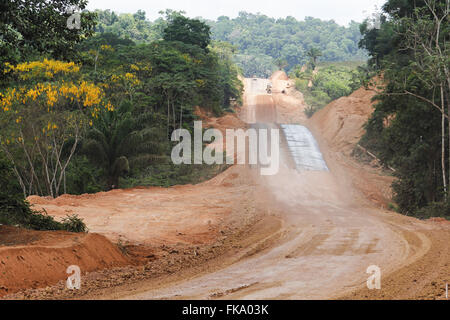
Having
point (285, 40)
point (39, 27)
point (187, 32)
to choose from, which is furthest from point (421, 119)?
point (285, 40)

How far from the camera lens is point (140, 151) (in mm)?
24297

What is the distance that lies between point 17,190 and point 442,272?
76.0 ft

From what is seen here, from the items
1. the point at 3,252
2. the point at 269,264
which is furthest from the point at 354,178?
the point at 3,252

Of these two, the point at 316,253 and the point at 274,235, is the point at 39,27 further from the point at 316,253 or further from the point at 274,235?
the point at 316,253

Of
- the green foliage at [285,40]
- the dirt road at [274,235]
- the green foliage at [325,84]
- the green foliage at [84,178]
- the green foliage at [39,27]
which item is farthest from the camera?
the green foliage at [285,40]

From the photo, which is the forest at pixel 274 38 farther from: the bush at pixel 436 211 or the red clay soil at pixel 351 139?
the bush at pixel 436 211

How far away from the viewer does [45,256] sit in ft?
27.2

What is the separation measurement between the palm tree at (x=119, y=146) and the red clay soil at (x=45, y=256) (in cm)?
1315
